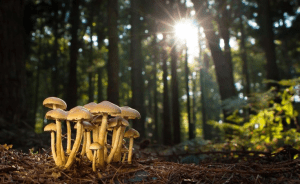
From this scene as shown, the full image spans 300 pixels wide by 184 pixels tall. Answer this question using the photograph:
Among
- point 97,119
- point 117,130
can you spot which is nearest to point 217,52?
point 117,130

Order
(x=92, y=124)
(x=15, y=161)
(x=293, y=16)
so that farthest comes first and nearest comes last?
(x=293, y=16), (x=92, y=124), (x=15, y=161)

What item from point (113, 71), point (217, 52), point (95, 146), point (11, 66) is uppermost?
point (217, 52)

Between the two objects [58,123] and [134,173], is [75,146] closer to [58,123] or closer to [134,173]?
[58,123]

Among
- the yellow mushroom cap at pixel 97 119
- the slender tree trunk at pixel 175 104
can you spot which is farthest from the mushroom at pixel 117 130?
the slender tree trunk at pixel 175 104

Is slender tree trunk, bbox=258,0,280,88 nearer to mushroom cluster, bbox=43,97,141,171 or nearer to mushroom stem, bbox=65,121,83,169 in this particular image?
mushroom cluster, bbox=43,97,141,171

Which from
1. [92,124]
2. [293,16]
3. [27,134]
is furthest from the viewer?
[293,16]

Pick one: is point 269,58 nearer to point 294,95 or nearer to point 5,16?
point 294,95

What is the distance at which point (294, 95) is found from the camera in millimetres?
4637

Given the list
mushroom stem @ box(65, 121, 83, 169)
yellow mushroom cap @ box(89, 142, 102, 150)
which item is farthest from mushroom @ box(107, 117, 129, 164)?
mushroom stem @ box(65, 121, 83, 169)

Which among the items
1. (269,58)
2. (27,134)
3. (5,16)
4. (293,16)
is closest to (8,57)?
(5,16)

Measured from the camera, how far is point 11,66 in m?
5.90

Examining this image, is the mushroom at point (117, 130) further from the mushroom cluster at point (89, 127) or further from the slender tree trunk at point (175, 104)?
the slender tree trunk at point (175, 104)

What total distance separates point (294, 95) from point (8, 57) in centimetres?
704

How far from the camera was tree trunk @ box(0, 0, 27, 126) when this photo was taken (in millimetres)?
5609
